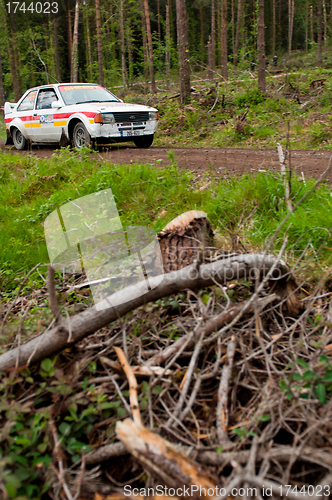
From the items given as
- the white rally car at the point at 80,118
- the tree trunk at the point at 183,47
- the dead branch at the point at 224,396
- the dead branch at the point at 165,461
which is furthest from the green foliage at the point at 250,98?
the dead branch at the point at 165,461

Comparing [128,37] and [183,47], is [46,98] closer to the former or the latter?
[183,47]

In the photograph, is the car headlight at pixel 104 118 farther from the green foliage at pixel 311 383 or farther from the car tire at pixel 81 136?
the green foliage at pixel 311 383

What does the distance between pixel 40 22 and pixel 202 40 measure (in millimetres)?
16539

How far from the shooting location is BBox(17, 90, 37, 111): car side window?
31.5 ft

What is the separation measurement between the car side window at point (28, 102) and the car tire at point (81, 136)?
2.48 meters

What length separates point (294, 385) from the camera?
5.64 ft

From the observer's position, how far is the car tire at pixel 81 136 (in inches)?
301

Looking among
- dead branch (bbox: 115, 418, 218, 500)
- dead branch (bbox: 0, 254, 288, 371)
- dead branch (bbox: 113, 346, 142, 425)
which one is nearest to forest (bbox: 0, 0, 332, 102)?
Answer: dead branch (bbox: 0, 254, 288, 371)

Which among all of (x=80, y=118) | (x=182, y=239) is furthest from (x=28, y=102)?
(x=182, y=239)

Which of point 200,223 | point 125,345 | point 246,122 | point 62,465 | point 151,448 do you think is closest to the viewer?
point 151,448

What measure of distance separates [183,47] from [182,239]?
11.8 metres

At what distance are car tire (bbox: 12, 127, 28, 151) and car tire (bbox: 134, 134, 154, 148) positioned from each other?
11.6 feet

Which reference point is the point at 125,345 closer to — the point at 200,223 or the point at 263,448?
the point at 263,448

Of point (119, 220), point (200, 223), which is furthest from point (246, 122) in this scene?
point (200, 223)
